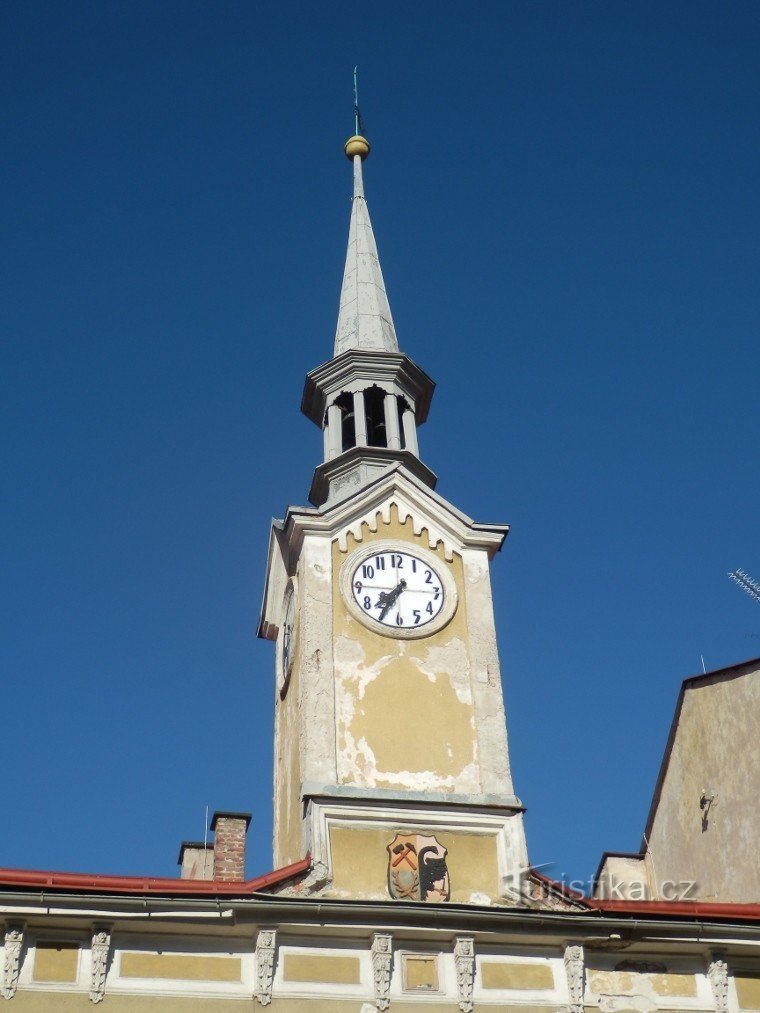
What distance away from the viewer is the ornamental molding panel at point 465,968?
16688mm

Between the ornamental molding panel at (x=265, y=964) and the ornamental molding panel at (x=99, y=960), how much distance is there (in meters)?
1.70

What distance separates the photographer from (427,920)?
55.7 ft

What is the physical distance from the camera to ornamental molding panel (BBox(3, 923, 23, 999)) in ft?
51.8

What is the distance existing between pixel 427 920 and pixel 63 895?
420cm

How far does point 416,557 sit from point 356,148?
12.6 metres

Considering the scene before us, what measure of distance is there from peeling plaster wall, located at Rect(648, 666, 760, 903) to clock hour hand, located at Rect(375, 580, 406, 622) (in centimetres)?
596

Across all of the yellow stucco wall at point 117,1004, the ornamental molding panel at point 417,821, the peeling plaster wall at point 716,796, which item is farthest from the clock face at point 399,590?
the yellow stucco wall at point 117,1004

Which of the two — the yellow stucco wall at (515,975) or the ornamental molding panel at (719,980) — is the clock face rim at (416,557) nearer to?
the yellow stucco wall at (515,975)

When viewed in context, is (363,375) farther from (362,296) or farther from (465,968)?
(465,968)

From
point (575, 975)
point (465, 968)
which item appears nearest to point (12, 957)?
point (465, 968)

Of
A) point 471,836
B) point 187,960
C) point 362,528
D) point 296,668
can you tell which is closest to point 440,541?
point 362,528

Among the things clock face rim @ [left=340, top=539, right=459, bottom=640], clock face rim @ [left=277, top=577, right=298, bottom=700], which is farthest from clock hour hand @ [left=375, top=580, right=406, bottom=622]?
clock face rim @ [left=277, top=577, right=298, bottom=700]

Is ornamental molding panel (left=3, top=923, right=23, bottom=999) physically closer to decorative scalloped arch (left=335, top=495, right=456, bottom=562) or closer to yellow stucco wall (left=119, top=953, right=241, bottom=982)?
yellow stucco wall (left=119, top=953, right=241, bottom=982)

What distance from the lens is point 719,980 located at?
17.4 m
